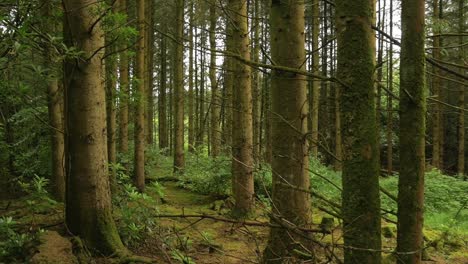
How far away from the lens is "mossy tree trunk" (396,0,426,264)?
1880mm

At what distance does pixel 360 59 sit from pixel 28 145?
9784mm

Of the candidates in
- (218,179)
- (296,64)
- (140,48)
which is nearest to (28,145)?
(140,48)

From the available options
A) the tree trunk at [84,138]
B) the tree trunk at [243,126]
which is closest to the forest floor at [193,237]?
the tree trunk at [84,138]

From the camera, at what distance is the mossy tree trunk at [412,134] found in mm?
1880

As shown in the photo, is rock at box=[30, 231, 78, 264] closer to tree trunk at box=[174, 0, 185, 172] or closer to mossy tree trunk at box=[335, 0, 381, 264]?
mossy tree trunk at box=[335, 0, 381, 264]

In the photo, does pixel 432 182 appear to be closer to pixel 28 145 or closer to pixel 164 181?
pixel 164 181

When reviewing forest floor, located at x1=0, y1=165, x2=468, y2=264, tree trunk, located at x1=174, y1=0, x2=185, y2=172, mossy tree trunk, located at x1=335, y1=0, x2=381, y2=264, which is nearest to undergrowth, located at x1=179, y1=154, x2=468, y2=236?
forest floor, located at x1=0, y1=165, x2=468, y2=264

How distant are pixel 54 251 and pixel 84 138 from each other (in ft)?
4.00

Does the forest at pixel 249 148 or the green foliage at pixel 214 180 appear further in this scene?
the green foliage at pixel 214 180

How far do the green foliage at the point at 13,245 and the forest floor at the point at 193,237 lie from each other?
46 millimetres

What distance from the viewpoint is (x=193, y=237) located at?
21.7 ft

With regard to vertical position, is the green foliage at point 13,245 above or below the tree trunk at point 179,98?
below

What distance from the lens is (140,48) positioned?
37.1ft

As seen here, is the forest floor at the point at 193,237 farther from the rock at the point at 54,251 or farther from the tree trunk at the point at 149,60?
the tree trunk at the point at 149,60
